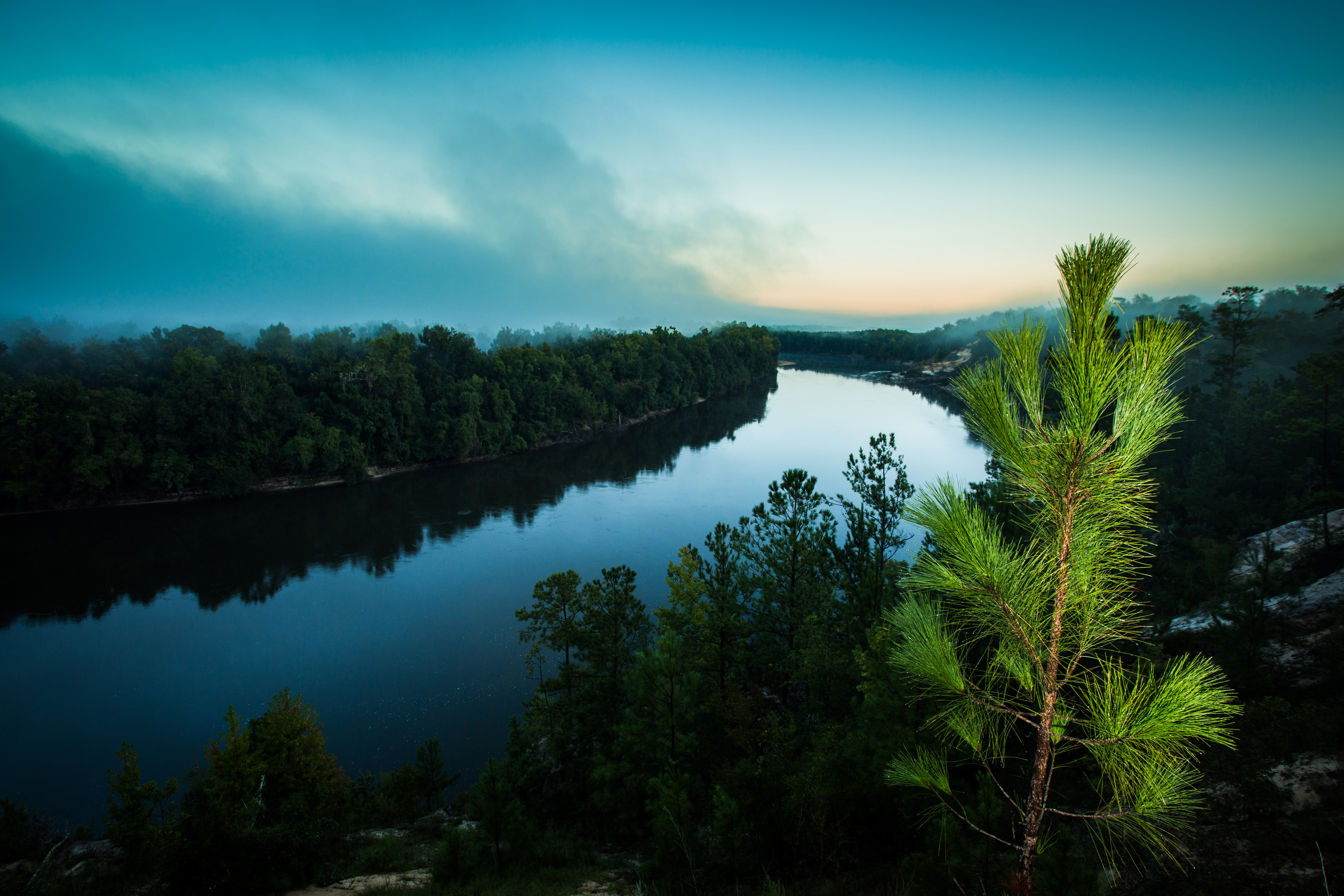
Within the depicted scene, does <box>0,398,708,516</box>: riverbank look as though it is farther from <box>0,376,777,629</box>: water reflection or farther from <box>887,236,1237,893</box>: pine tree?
<box>887,236,1237,893</box>: pine tree

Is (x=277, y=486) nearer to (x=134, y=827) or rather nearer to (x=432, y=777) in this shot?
(x=432, y=777)

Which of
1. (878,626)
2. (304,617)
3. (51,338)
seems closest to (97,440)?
(304,617)

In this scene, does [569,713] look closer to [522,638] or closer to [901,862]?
[522,638]

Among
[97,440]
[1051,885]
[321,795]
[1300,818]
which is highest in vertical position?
[97,440]

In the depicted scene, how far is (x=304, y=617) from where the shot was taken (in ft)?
70.2

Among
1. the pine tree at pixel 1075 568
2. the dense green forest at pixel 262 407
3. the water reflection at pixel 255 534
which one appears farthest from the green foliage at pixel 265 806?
the dense green forest at pixel 262 407

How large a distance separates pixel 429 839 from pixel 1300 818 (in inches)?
536

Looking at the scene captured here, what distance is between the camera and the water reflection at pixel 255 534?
77.7 feet

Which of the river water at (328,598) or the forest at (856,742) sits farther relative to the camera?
the river water at (328,598)

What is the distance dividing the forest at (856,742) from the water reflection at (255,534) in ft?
39.1

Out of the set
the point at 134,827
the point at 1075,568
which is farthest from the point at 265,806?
the point at 1075,568

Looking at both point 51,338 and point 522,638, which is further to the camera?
point 51,338

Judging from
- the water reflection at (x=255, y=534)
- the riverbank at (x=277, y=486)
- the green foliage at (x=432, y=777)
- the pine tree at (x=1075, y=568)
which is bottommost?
the green foliage at (x=432, y=777)

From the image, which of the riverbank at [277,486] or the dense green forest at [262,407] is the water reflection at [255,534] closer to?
the riverbank at [277,486]
